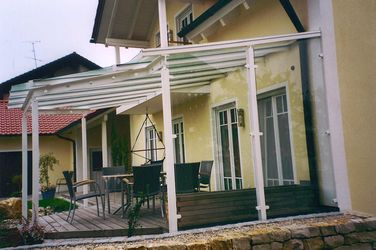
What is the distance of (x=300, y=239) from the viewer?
5500 millimetres

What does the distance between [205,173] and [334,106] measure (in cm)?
267

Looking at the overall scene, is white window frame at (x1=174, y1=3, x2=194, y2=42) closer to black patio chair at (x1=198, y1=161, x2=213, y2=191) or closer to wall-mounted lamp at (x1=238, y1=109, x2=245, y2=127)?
wall-mounted lamp at (x1=238, y1=109, x2=245, y2=127)

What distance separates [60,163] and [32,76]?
7579 mm

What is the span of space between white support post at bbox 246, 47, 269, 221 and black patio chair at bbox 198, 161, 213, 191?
0.93m

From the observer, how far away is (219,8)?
8.55 m

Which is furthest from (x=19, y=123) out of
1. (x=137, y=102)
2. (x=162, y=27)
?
(x=162, y=27)

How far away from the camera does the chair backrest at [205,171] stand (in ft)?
22.3

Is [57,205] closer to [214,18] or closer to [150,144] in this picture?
[150,144]

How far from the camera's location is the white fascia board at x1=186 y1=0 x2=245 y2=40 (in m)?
8.31

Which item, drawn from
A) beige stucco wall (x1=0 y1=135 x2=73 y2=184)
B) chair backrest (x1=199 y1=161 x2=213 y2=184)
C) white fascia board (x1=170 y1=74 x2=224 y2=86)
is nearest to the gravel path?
chair backrest (x1=199 y1=161 x2=213 y2=184)

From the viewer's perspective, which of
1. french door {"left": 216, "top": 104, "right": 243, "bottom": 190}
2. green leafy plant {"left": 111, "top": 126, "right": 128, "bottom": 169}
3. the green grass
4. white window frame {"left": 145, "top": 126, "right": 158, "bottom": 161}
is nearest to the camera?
french door {"left": 216, "top": 104, "right": 243, "bottom": 190}

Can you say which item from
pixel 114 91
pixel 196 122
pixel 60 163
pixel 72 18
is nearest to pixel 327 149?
pixel 196 122

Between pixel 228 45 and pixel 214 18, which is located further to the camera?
pixel 214 18

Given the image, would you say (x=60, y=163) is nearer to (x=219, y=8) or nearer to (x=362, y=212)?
(x=219, y=8)
